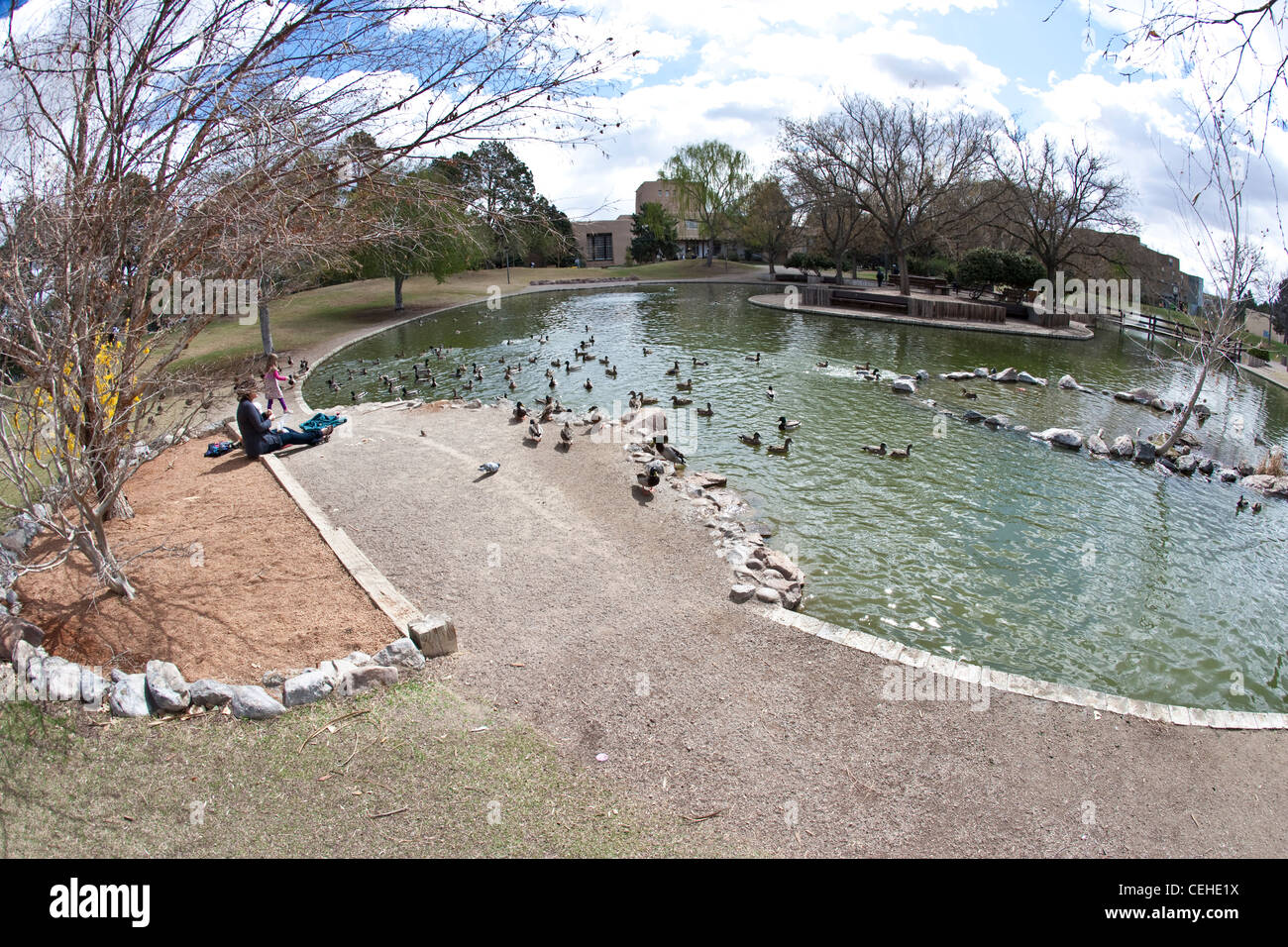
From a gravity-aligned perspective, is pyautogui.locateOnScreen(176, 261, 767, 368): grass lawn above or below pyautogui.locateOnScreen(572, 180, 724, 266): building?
below

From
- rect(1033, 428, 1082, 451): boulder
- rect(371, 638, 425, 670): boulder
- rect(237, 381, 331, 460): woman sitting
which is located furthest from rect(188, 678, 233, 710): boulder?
rect(1033, 428, 1082, 451): boulder

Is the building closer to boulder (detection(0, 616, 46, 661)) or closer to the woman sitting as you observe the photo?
the woman sitting

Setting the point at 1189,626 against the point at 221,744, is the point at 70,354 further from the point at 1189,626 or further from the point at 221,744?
the point at 1189,626

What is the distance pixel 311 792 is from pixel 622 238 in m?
94.5

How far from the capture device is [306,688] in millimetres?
6594

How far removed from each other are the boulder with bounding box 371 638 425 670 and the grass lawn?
13.5 meters

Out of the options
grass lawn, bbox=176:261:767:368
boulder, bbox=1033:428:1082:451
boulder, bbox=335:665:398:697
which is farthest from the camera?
grass lawn, bbox=176:261:767:368

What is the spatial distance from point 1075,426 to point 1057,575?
9.71 metres

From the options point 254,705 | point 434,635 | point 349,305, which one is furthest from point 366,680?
point 349,305

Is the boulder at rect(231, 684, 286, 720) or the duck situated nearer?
the boulder at rect(231, 684, 286, 720)

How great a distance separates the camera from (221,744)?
5957mm

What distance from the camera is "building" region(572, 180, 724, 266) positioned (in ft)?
291
